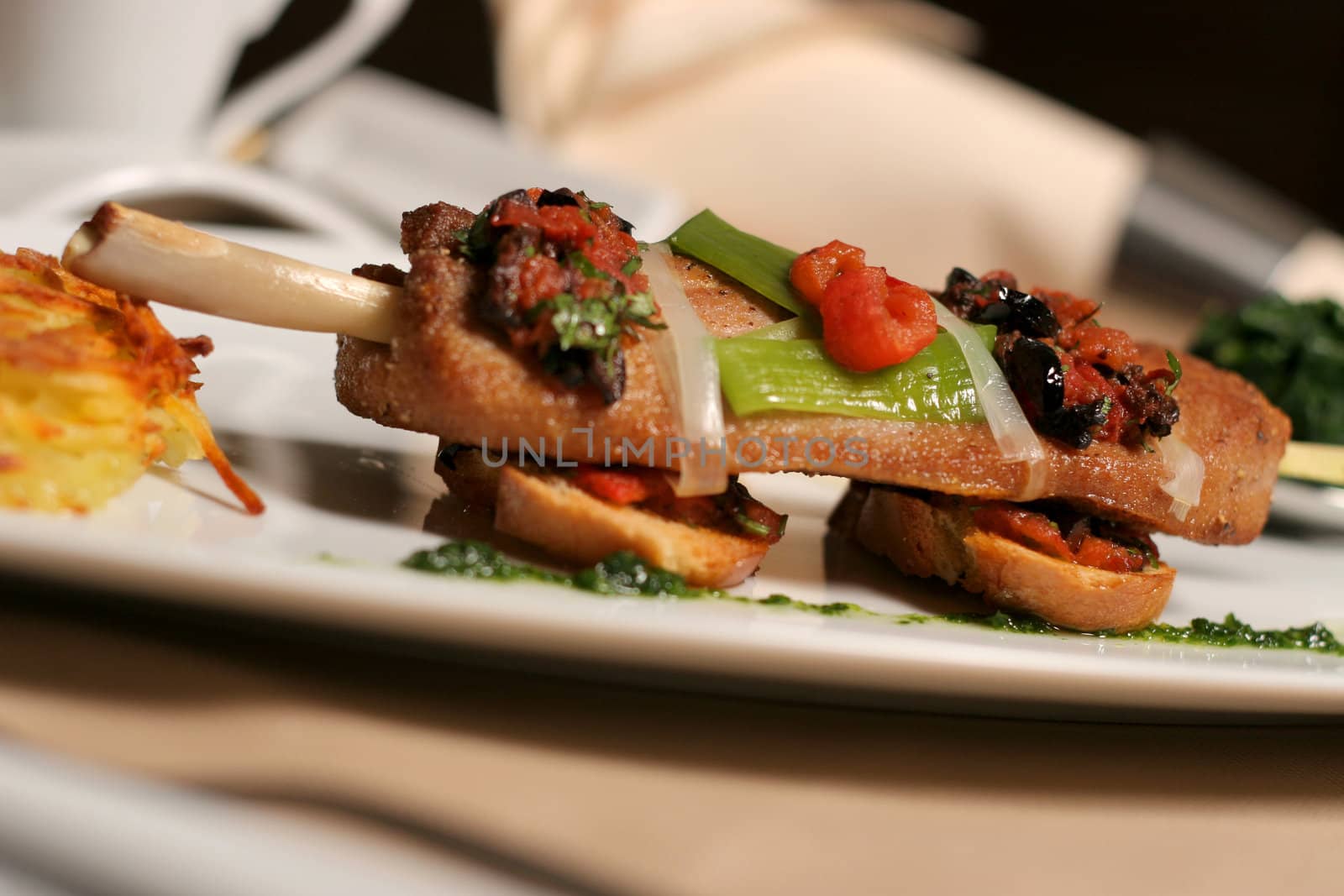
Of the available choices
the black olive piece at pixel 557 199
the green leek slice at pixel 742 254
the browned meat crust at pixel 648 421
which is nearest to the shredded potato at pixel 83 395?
the browned meat crust at pixel 648 421

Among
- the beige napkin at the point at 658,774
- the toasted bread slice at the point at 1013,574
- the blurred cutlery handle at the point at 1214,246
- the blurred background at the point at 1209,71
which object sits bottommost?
the beige napkin at the point at 658,774

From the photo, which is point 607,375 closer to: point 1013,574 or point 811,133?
point 1013,574

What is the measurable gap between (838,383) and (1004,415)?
43 centimetres

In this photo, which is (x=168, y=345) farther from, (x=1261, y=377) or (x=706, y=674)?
(x=1261, y=377)

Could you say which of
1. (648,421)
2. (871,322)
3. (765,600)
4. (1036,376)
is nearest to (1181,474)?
(1036,376)

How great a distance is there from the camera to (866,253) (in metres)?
2.87

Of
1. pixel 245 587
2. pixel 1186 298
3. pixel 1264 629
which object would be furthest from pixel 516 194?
pixel 1186 298

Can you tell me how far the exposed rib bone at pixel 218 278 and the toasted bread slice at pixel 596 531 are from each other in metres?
0.47

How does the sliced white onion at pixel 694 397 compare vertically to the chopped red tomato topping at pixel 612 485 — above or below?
above

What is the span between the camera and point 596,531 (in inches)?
94.7

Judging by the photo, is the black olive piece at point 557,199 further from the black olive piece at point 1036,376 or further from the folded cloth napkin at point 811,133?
the folded cloth napkin at point 811,133

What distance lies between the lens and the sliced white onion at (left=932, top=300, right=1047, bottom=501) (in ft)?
8.87

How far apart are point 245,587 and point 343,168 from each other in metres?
4.50

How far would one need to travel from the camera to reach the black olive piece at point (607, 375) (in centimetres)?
240
